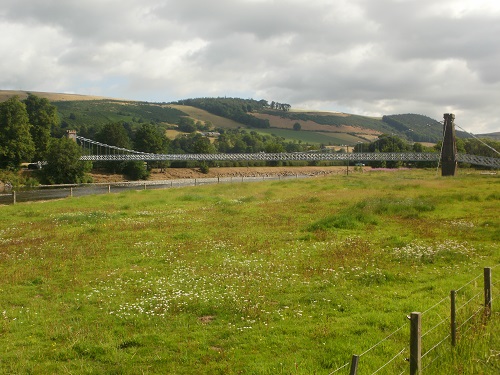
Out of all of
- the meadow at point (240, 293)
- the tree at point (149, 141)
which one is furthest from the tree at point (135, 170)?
the meadow at point (240, 293)

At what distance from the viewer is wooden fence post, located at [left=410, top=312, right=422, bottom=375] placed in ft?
19.2

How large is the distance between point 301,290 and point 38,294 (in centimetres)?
759

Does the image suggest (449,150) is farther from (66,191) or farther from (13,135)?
(13,135)

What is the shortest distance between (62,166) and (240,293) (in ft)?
242

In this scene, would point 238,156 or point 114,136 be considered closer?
point 114,136

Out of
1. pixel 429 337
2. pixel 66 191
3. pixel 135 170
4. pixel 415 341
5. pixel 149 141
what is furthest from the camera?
pixel 149 141

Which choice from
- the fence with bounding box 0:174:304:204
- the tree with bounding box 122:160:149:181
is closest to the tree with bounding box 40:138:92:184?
the fence with bounding box 0:174:304:204

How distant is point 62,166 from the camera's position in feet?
255

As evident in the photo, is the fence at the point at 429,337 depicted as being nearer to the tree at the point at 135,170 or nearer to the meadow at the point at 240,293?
the meadow at the point at 240,293

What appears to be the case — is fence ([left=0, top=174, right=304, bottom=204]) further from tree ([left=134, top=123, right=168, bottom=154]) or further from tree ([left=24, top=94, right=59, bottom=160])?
tree ([left=134, top=123, right=168, bottom=154])

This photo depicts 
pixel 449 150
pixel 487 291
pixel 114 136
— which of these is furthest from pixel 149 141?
pixel 487 291

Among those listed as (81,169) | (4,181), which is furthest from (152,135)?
(4,181)

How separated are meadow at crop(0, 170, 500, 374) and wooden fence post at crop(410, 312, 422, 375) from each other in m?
1.12

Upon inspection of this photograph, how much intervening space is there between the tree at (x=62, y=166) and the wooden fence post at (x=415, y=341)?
7941cm
